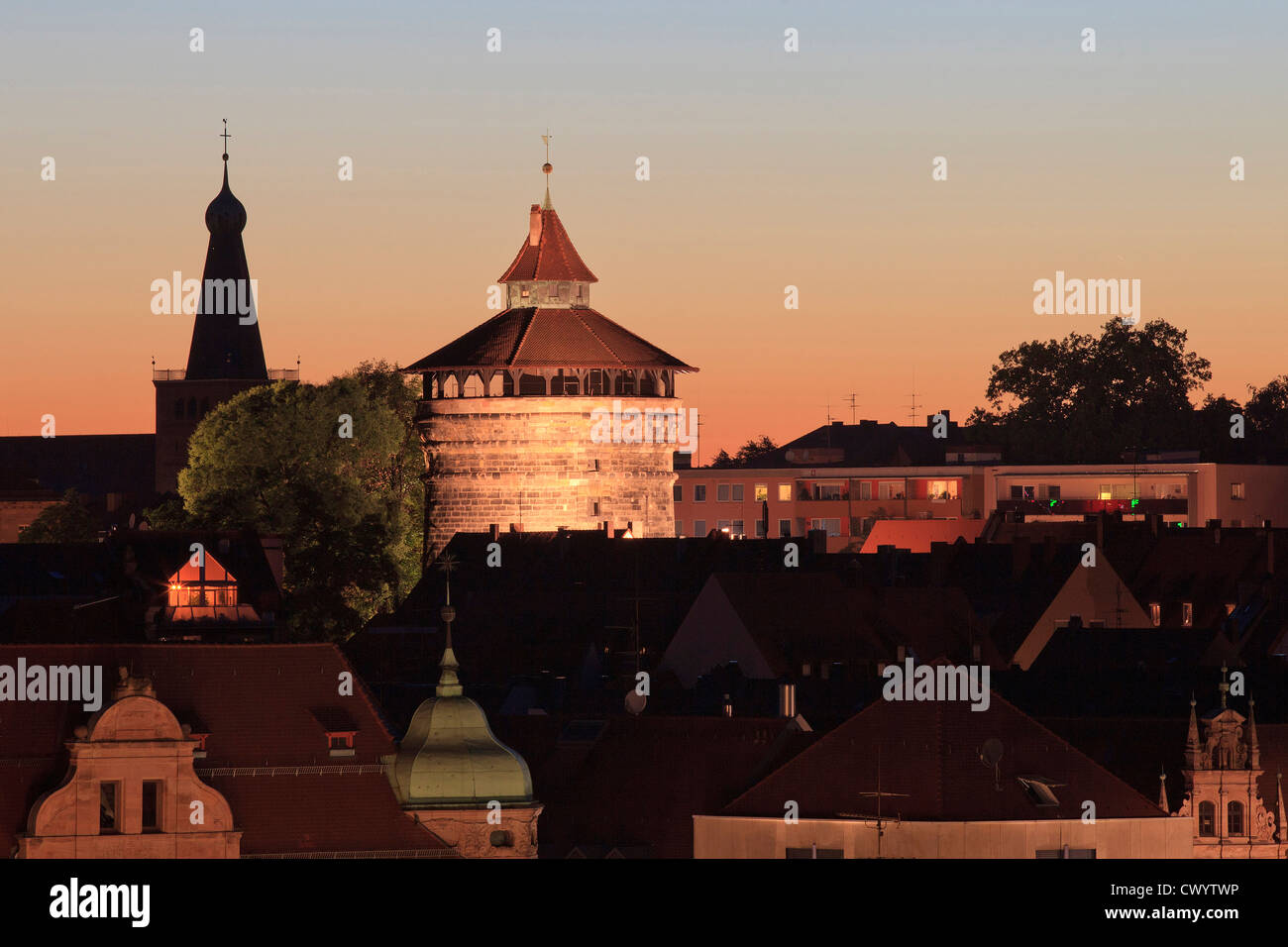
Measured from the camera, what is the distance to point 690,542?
99.6 m

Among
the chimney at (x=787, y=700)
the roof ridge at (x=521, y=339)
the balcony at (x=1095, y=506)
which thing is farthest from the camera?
the balcony at (x=1095, y=506)

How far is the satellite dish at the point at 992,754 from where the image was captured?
55781 millimetres

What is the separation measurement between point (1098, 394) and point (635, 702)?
10234cm

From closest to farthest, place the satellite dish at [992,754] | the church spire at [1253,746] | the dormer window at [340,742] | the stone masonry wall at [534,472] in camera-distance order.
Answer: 1. the dormer window at [340,742]
2. the satellite dish at [992,754]
3. the church spire at [1253,746]
4. the stone masonry wall at [534,472]

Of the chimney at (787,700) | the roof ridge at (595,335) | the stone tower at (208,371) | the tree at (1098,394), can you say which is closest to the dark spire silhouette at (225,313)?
the stone tower at (208,371)

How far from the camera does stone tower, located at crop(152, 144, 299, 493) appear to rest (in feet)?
578

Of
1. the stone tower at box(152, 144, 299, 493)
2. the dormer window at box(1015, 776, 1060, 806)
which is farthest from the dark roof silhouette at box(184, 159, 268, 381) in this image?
the dormer window at box(1015, 776, 1060, 806)

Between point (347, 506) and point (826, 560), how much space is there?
14.6 m

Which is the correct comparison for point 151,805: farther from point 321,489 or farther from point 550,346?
point 550,346

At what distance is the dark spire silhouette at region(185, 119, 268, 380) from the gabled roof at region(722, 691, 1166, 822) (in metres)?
117

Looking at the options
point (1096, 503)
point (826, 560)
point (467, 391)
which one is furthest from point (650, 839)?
point (1096, 503)

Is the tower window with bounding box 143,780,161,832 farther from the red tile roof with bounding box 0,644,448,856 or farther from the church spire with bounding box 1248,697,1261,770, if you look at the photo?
the church spire with bounding box 1248,697,1261,770

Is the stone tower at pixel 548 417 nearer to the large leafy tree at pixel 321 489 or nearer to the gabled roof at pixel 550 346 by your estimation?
the gabled roof at pixel 550 346

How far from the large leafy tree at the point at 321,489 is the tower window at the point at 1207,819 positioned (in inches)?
1386
